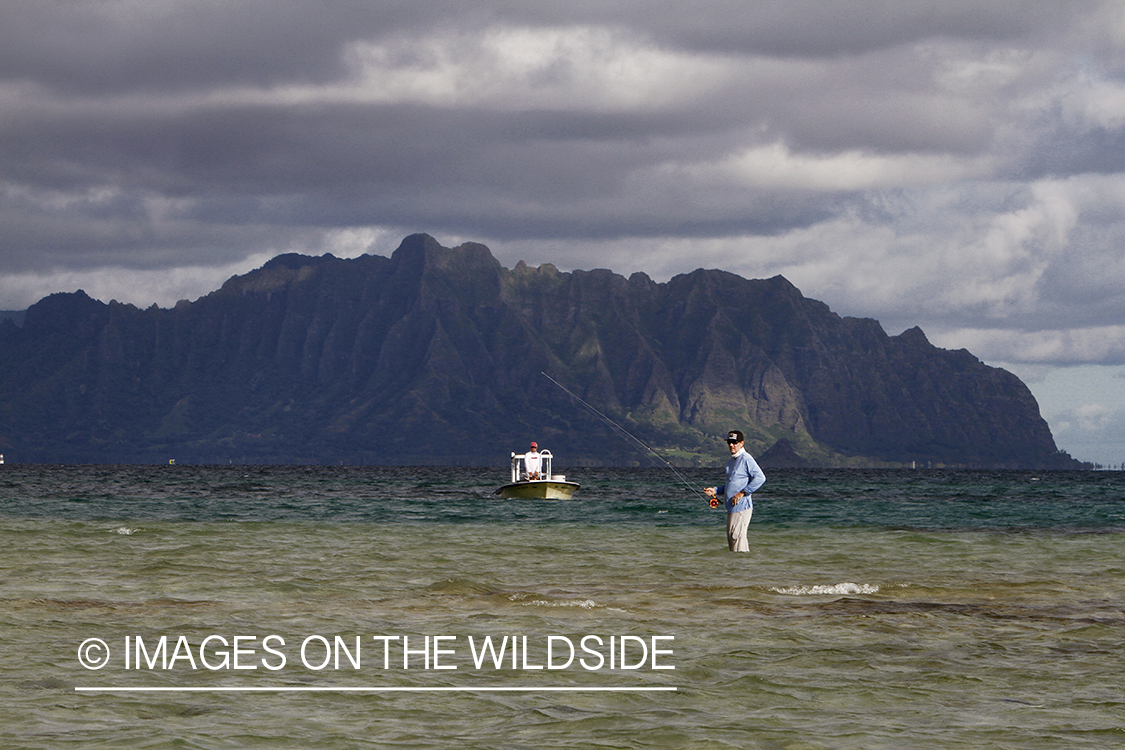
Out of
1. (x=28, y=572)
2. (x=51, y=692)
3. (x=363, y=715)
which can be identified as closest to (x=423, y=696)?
(x=363, y=715)

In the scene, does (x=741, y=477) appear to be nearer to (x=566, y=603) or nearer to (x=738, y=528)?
(x=738, y=528)

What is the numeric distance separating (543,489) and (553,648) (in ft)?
141

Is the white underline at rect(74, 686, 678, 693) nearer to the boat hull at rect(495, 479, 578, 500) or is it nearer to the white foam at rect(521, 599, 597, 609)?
the white foam at rect(521, 599, 597, 609)

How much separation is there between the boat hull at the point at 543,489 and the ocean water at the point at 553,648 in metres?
28.5

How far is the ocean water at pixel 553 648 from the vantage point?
8.88m

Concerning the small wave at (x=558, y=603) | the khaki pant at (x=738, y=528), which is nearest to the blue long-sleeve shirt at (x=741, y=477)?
the khaki pant at (x=738, y=528)

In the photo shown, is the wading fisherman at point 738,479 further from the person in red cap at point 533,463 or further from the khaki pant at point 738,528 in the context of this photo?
the person in red cap at point 533,463

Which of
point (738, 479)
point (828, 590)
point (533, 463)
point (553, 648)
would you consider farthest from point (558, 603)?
point (533, 463)

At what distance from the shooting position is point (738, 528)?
21.2 meters

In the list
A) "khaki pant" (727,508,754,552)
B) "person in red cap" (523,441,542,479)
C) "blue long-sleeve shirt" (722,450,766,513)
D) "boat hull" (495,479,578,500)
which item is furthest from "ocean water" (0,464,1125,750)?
"boat hull" (495,479,578,500)

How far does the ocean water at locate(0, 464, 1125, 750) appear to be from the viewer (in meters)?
8.88

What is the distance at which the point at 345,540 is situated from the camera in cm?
2920

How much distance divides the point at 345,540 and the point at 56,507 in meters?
24.8

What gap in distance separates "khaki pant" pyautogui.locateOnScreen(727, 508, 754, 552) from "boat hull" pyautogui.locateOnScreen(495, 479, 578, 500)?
108 ft
